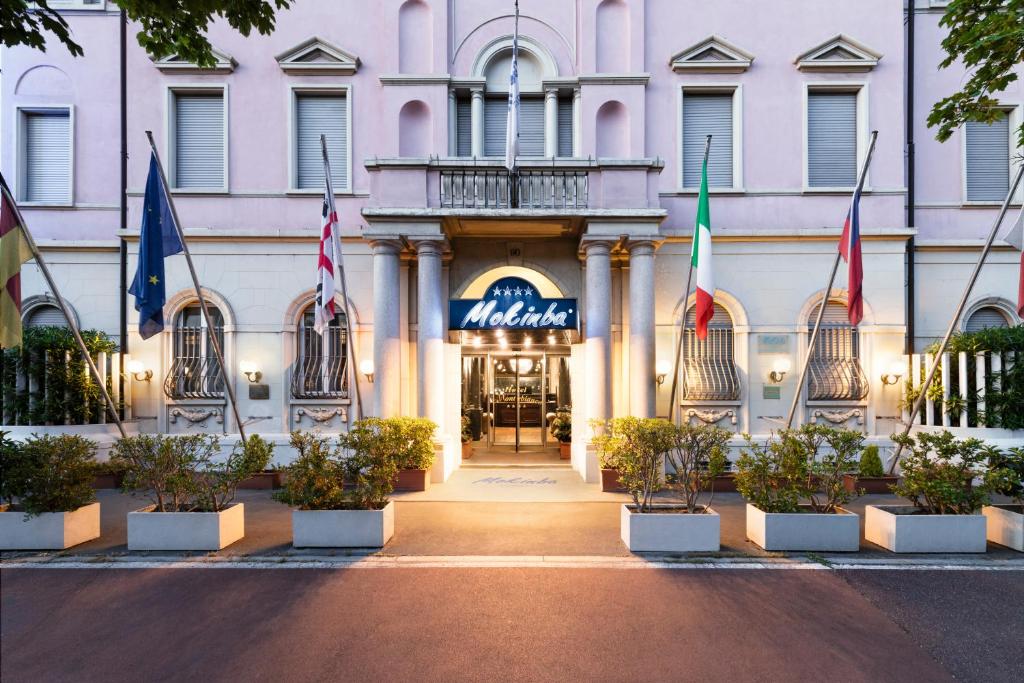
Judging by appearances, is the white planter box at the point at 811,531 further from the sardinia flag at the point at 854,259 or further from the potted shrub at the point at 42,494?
the potted shrub at the point at 42,494

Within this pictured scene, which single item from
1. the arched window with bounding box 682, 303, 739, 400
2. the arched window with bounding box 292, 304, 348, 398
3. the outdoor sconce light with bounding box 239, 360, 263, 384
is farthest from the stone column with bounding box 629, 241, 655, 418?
the outdoor sconce light with bounding box 239, 360, 263, 384

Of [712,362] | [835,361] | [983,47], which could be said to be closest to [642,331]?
[712,362]

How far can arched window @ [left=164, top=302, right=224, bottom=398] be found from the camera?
43.2 ft

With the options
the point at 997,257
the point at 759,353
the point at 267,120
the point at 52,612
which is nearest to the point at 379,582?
the point at 52,612

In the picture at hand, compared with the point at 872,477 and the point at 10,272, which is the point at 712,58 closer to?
the point at 872,477

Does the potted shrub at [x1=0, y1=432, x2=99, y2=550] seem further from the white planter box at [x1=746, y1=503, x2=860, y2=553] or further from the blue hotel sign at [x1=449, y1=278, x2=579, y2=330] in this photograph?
the white planter box at [x1=746, y1=503, x2=860, y2=553]

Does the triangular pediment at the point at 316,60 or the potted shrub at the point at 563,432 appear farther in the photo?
the potted shrub at the point at 563,432

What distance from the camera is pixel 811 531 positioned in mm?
7367

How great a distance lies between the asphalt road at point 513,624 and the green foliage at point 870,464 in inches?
168

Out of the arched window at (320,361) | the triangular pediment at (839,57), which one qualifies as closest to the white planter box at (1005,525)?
the triangular pediment at (839,57)

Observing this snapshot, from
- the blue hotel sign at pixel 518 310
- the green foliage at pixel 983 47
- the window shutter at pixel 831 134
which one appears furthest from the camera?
the window shutter at pixel 831 134

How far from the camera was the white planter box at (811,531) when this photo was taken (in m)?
7.31

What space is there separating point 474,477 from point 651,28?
40.5ft

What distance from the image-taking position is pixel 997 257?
1349cm
